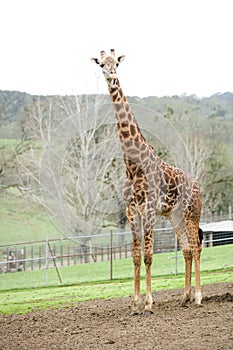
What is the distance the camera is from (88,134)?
2628cm

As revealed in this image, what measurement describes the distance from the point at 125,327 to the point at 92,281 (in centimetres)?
1049

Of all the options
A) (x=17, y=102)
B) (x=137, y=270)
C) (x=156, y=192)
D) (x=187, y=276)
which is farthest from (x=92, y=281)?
(x=17, y=102)

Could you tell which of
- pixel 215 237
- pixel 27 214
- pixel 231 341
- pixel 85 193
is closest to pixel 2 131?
pixel 27 214

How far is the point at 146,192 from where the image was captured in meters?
8.58

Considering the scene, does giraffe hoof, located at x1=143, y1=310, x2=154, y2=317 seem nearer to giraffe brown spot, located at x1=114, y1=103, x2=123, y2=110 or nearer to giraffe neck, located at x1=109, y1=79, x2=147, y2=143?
giraffe neck, located at x1=109, y1=79, x2=147, y2=143

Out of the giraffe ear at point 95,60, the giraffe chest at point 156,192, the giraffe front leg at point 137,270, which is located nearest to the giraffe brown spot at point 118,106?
the giraffe ear at point 95,60

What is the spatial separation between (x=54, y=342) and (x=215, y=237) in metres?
18.0

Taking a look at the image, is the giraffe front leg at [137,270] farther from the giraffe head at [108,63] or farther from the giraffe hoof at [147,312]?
the giraffe head at [108,63]

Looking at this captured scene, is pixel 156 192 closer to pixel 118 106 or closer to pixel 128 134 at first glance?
pixel 128 134

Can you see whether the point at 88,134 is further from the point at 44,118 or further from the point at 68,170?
the point at 44,118

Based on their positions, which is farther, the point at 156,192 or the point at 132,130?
the point at 132,130

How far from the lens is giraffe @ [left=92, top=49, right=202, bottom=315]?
858 centimetres

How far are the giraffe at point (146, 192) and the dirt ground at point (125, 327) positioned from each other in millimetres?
485

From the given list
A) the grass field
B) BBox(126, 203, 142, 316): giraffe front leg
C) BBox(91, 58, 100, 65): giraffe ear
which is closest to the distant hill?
the grass field
